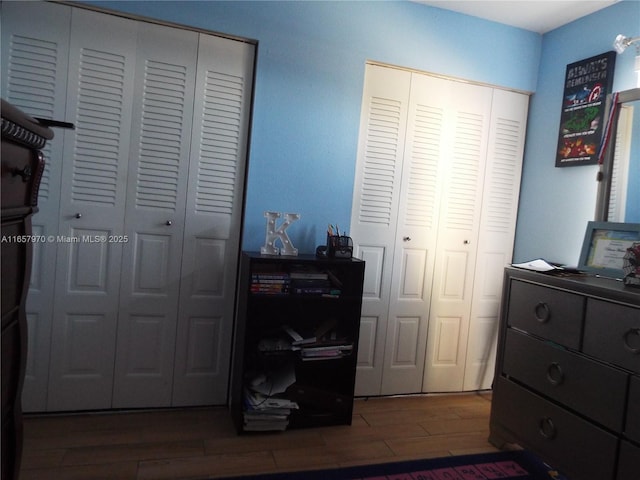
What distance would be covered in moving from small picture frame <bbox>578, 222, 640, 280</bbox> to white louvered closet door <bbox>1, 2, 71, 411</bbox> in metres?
2.60

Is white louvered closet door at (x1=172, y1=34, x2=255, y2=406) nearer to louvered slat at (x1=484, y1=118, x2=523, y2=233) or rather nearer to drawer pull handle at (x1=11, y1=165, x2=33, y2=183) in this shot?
drawer pull handle at (x1=11, y1=165, x2=33, y2=183)

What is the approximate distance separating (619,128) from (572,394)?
1.33m

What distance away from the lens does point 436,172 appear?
2682 mm

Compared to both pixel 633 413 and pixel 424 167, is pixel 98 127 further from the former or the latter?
pixel 633 413

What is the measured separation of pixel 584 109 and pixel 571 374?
58.7 inches

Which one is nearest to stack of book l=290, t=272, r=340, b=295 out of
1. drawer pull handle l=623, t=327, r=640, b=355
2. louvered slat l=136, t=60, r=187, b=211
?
louvered slat l=136, t=60, r=187, b=211

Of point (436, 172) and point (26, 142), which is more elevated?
point (436, 172)

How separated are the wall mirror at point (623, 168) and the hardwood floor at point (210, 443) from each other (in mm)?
1329

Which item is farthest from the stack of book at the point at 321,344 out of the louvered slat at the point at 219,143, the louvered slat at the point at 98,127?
the louvered slat at the point at 98,127

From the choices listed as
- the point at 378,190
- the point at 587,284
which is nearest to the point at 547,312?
the point at 587,284

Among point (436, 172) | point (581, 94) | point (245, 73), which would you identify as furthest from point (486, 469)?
point (245, 73)

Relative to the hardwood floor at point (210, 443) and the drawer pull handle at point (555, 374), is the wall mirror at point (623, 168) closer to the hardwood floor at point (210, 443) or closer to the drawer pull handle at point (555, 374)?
the drawer pull handle at point (555, 374)

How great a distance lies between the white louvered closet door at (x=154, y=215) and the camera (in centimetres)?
221

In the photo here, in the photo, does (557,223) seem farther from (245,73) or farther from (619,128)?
(245,73)
